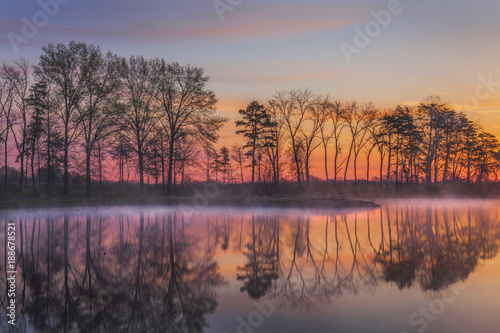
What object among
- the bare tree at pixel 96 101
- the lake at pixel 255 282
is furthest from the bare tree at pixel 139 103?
the lake at pixel 255 282

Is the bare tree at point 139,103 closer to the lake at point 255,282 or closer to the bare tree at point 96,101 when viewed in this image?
the bare tree at point 96,101

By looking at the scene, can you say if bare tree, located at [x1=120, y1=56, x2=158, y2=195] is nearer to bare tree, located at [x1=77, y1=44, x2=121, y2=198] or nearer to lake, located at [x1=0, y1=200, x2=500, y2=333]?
bare tree, located at [x1=77, y1=44, x2=121, y2=198]

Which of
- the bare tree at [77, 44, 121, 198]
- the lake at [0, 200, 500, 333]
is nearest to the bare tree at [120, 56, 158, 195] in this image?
the bare tree at [77, 44, 121, 198]

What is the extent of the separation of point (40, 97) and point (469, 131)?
7887 cm

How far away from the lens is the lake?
8.64m

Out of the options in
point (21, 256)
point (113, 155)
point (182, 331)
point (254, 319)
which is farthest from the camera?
point (113, 155)

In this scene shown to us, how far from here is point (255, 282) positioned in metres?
11.9

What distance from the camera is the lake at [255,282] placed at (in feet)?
28.3

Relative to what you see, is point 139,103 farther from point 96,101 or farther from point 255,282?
point 255,282

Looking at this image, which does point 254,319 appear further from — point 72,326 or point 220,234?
point 220,234

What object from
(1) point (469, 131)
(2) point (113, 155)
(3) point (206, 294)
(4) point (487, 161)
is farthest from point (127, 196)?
(4) point (487, 161)

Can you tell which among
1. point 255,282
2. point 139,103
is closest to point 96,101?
point 139,103

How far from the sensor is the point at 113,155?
54438 mm

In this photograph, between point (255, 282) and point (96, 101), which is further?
point (96, 101)
